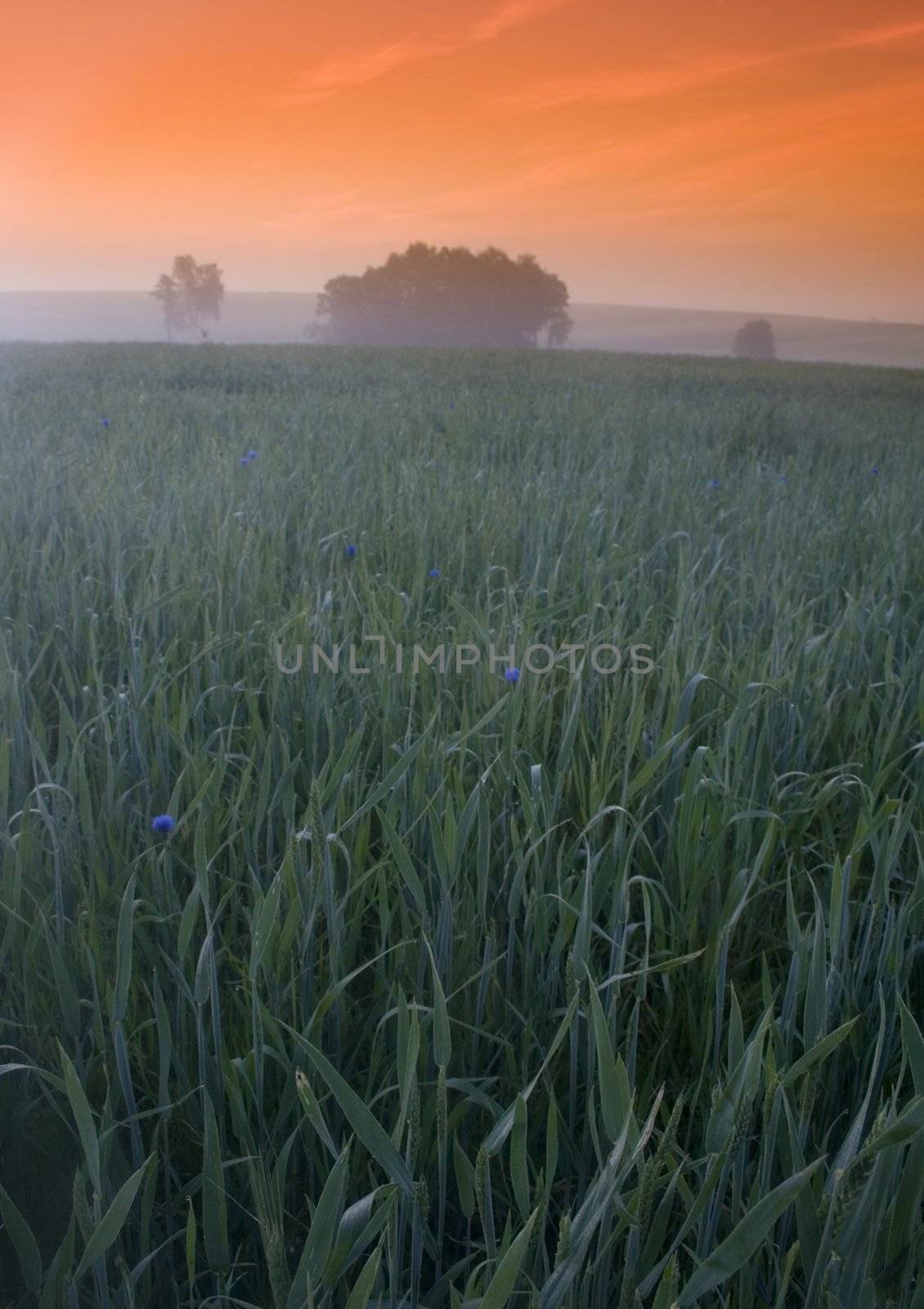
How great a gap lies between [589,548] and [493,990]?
155 cm

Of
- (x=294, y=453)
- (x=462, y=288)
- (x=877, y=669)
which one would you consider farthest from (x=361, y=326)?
(x=877, y=669)

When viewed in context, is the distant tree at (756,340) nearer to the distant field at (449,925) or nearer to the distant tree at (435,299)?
the distant tree at (435,299)

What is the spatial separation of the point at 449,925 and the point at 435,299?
99.5ft

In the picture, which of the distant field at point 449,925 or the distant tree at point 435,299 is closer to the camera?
the distant field at point 449,925

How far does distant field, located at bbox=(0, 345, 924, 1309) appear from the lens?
1.88 feet

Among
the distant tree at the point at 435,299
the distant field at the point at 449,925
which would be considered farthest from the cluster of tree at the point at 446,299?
the distant field at the point at 449,925

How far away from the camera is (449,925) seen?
0.85 metres

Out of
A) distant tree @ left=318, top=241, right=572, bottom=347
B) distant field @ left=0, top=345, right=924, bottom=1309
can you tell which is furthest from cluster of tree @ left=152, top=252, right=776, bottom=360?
distant field @ left=0, top=345, right=924, bottom=1309

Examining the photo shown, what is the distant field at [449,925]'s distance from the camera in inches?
22.5

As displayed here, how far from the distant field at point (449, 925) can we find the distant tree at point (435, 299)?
2798 centimetres

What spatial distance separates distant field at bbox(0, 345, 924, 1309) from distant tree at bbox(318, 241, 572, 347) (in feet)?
91.8

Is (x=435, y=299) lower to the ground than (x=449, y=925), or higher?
higher

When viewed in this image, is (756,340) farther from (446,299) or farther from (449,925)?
(449,925)

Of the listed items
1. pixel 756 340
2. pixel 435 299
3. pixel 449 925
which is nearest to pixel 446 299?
pixel 435 299
